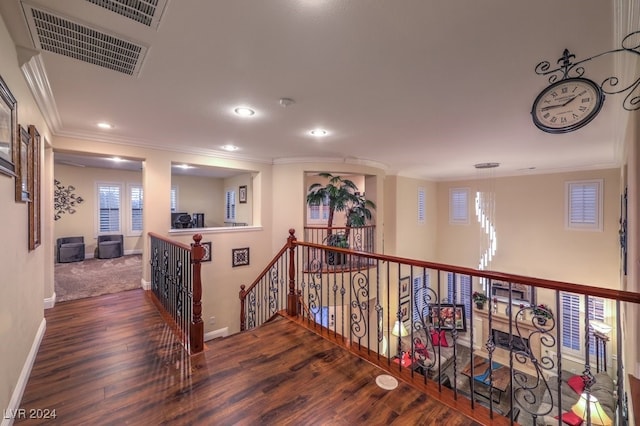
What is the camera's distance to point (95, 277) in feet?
17.5

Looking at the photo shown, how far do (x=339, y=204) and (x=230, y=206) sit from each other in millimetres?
5031

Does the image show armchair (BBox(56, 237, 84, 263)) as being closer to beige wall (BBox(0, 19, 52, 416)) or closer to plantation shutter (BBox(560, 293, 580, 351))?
beige wall (BBox(0, 19, 52, 416))

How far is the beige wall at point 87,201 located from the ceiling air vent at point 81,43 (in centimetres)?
699

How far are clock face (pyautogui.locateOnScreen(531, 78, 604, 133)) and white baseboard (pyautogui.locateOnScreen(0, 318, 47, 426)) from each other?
4.01 m

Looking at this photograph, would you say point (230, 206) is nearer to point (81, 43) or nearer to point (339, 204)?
Result: point (339, 204)

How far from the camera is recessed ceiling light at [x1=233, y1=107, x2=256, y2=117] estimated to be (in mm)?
2984

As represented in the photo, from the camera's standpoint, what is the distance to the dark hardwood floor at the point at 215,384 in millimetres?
1797

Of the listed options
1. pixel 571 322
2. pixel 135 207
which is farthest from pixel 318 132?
pixel 571 322

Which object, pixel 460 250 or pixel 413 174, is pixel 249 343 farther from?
pixel 460 250

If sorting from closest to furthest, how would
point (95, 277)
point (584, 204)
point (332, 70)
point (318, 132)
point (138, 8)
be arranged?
point (138, 8)
point (332, 70)
point (318, 132)
point (95, 277)
point (584, 204)

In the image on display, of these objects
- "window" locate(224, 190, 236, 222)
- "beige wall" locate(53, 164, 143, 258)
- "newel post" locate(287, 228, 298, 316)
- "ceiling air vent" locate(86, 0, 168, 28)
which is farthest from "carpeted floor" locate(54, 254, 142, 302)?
"ceiling air vent" locate(86, 0, 168, 28)

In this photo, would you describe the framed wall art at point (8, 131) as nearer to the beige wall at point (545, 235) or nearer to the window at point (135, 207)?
the window at point (135, 207)

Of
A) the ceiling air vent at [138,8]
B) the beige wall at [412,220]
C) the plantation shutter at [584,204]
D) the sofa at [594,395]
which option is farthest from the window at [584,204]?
the ceiling air vent at [138,8]

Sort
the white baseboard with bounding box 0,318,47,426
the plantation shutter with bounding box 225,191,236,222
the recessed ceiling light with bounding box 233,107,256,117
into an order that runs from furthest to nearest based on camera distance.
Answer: the plantation shutter with bounding box 225,191,236,222 → the recessed ceiling light with bounding box 233,107,256,117 → the white baseboard with bounding box 0,318,47,426
